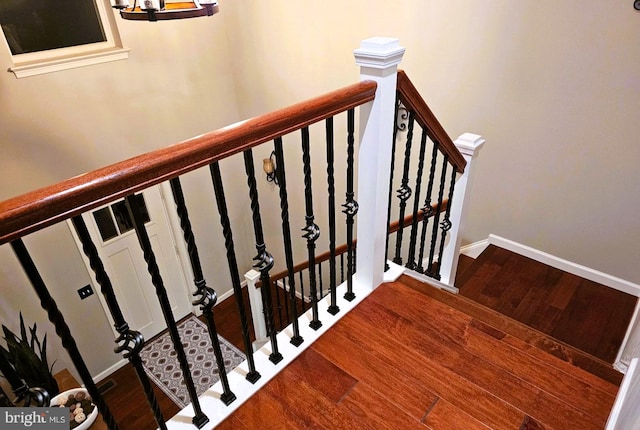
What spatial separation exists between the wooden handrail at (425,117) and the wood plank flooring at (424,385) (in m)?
0.79

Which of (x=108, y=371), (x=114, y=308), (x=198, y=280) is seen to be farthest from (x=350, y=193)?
(x=108, y=371)

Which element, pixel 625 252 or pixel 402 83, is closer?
pixel 402 83

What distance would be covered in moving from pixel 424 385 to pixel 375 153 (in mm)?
798

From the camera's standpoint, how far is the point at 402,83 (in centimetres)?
142

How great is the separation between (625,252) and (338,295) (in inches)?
98.2

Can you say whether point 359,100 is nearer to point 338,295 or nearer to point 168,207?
point 338,295

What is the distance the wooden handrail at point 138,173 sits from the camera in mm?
687

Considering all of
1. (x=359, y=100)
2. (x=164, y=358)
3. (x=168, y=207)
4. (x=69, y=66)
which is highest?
(x=359, y=100)

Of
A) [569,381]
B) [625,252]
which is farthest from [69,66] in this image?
[625,252]

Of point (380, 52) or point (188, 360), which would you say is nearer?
point (380, 52)

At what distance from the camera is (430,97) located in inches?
135

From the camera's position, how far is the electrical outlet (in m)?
4.12

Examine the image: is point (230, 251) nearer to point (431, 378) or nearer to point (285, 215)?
point (285, 215)

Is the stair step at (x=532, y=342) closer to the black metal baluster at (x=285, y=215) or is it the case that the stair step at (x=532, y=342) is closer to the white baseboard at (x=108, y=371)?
the black metal baluster at (x=285, y=215)
